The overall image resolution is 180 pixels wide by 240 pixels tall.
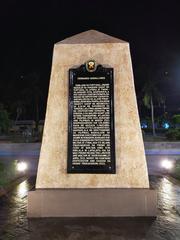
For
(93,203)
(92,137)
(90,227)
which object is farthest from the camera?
(92,137)

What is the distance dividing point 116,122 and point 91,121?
570 millimetres

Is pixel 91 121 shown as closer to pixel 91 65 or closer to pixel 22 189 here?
pixel 91 65

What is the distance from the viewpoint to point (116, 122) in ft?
17.8

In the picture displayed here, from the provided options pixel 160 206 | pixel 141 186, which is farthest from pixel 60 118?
pixel 160 206

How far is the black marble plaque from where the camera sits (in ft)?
17.4

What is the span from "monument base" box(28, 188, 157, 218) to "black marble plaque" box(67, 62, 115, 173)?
1.65ft

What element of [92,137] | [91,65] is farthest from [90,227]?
[91,65]

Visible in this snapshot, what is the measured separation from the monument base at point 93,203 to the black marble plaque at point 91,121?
504mm

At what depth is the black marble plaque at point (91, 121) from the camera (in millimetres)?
5305

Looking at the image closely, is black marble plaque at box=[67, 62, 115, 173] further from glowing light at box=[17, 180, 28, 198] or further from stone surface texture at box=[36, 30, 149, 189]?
glowing light at box=[17, 180, 28, 198]

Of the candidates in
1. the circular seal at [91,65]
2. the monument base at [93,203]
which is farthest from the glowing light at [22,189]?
the circular seal at [91,65]

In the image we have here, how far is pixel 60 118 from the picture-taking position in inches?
216

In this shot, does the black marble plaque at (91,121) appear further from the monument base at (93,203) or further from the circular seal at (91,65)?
the monument base at (93,203)

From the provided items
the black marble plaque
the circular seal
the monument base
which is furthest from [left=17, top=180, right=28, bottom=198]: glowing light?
the circular seal
